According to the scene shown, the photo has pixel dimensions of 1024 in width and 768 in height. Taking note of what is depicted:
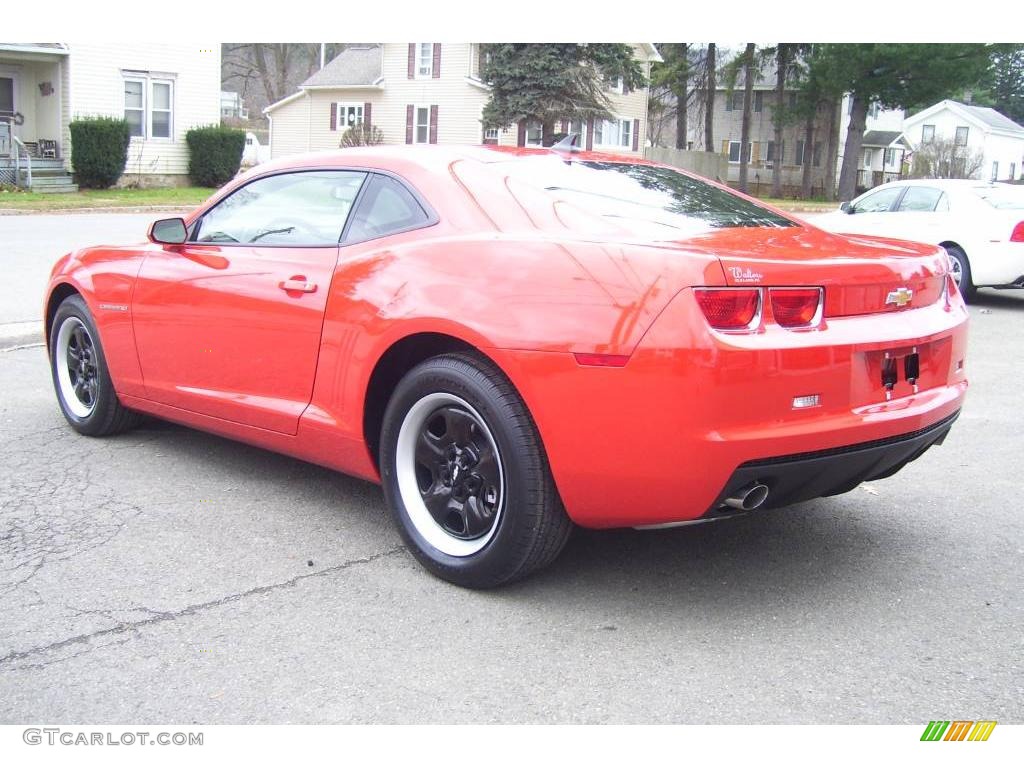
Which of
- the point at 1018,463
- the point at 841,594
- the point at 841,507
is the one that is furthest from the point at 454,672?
the point at 1018,463

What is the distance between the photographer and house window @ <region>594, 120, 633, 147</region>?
159 ft

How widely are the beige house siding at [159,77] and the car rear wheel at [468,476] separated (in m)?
28.6

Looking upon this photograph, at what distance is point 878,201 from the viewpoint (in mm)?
13906

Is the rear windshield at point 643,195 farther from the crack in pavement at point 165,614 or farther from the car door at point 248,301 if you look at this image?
the crack in pavement at point 165,614

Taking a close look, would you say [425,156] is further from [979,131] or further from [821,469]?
[979,131]

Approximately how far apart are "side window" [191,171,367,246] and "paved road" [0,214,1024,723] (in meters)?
1.13

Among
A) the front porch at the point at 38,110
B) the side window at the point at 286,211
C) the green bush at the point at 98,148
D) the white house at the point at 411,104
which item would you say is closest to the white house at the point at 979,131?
the white house at the point at 411,104

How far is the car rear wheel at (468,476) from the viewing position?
3572 millimetres

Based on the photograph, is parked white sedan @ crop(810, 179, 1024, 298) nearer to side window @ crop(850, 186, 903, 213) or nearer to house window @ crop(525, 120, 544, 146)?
side window @ crop(850, 186, 903, 213)

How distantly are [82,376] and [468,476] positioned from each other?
290cm

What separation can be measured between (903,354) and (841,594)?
2.80 ft

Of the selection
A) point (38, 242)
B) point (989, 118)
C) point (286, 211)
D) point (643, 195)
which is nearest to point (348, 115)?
point (38, 242)

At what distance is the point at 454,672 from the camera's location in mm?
3221
